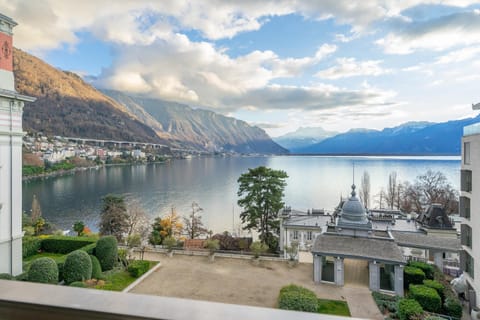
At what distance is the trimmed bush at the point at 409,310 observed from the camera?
5.44 meters

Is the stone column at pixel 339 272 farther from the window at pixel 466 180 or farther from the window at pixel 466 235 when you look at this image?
the window at pixel 466 180

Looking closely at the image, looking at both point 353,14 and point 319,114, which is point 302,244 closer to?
point 353,14

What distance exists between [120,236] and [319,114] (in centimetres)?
1581

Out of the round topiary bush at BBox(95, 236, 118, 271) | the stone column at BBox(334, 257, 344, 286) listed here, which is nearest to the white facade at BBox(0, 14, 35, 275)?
the round topiary bush at BBox(95, 236, 118, 271)

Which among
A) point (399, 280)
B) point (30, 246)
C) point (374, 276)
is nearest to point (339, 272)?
point (374, 276)

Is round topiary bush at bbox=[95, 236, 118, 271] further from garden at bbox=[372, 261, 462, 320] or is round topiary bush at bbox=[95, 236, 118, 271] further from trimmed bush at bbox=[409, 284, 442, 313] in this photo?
trimmed bush at bbox=[409, 284, 442, 313]

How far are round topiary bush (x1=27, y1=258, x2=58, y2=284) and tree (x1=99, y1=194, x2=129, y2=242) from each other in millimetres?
7425

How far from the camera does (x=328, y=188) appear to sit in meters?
29.7

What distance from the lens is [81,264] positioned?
601cm

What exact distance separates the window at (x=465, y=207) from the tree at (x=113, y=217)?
471 inches

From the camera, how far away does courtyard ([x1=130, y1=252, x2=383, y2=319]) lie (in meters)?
6.43

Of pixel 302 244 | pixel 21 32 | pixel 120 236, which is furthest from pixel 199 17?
pixel 120 236

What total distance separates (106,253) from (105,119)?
64698 millimetres

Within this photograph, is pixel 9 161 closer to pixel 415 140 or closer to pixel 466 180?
pixel 466 180
